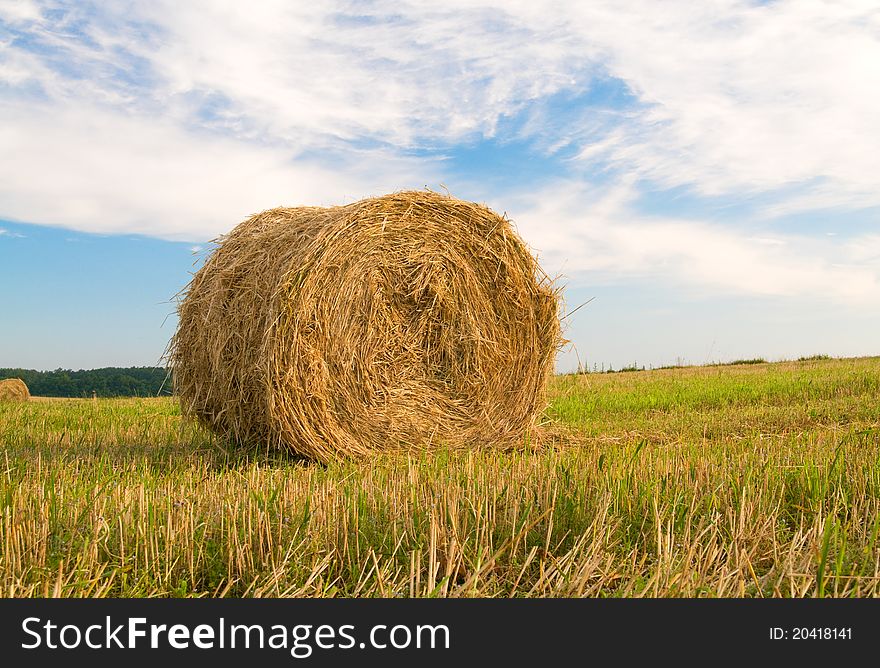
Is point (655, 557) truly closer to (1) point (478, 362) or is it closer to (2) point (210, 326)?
(1) point (478, 362)

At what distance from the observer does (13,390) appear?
1680 centimetres

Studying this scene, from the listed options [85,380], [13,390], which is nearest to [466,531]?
[13,390]

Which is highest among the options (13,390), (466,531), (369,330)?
(369,330)

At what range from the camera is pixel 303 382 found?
6449 millimetres

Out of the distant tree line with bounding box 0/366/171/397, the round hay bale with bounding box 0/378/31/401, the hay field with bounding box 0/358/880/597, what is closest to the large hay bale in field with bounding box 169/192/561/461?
the hay field with bounding box 0/358/880/597

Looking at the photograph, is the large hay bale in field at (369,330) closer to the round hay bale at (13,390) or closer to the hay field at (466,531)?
the hay field at (466,531)

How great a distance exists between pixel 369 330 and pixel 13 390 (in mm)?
13065

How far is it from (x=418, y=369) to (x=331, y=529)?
12.7ft

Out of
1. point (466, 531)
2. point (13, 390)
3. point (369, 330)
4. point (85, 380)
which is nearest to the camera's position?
point (466, 531)

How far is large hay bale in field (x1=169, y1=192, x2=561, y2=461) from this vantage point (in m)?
6.47

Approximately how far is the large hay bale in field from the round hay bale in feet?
35.5

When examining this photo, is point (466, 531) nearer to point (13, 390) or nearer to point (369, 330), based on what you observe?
point (369, 330)
